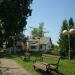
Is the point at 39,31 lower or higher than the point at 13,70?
higher

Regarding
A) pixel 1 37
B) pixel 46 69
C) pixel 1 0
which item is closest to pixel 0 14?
pixel 1 0

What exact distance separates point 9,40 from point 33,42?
7110 cm

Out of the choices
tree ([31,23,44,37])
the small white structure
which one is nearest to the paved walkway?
the small white structure

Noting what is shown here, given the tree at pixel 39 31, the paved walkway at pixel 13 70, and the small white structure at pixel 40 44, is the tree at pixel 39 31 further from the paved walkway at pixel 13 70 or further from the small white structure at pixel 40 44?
the paved walkway at pixel 13 70

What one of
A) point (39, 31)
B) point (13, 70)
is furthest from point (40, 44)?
point (13, 70)

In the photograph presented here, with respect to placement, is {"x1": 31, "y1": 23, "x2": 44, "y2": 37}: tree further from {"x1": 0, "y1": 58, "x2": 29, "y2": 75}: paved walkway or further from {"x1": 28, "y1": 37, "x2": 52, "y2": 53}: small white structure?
{"x1": 0, "y1": 58, "x2": 29, "y2": 75}: paved walkway

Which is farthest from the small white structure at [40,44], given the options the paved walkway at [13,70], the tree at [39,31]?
the paved walkway at [13,70]

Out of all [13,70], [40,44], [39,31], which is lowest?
[13,70]

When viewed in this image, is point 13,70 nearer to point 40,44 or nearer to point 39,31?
point 40,44

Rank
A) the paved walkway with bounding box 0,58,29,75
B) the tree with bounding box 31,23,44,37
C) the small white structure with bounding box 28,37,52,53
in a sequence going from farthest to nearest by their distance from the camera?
the tree with bounding box 31,23,44,37 < the small white structure with bounding box 28,37,52,53 < the paved walkway with bounding box 0,58,29,75

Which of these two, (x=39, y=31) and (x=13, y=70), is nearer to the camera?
(x=13, y=70)

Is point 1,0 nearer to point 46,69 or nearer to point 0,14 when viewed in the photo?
point 0,14

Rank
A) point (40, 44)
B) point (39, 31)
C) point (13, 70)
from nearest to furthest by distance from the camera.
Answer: point (13, 70) → point (40, 44) → point (39, 31)

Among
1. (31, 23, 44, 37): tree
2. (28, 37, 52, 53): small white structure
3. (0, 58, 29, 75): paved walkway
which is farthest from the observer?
(31, 23, 44, 37): tree
